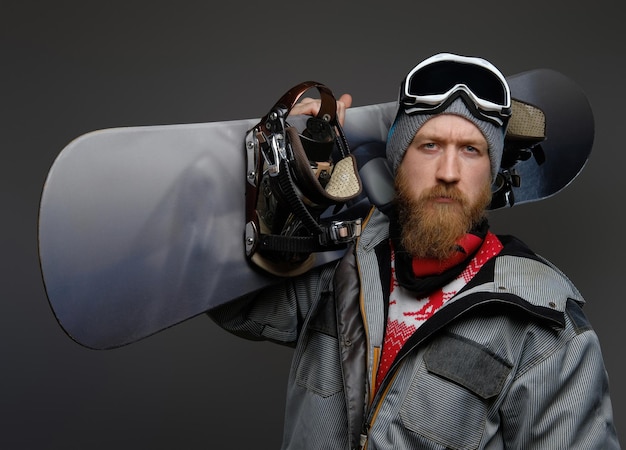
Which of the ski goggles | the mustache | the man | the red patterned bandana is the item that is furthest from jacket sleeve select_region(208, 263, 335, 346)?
the ski goggles

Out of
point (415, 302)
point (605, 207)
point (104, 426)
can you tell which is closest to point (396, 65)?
point (605, 207)

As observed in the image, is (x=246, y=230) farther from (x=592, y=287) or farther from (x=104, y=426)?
(x=592, y=287)

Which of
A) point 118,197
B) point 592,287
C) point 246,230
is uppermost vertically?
point 118,197

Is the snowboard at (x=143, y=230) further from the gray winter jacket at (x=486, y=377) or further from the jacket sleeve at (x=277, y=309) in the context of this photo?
the gray winter jacket at (x=486, y=377)

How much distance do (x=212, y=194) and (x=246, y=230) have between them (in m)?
0.10

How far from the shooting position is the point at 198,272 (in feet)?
5.33

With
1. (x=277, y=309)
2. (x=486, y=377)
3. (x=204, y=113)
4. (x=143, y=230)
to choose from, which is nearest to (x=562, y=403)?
(x=486, y=377)

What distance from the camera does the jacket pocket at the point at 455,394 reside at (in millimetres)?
1501

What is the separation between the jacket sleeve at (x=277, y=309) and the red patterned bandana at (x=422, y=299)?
0.56 ft

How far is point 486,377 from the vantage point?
1.50 metres

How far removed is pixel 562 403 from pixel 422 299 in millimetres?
356

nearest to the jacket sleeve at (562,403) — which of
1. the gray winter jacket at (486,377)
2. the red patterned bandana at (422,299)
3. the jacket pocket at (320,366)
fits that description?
the gray winter jacket at (486,377)

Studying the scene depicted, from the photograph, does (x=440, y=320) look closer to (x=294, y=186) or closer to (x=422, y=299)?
(x=422, y=299)

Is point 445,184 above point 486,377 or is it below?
above
